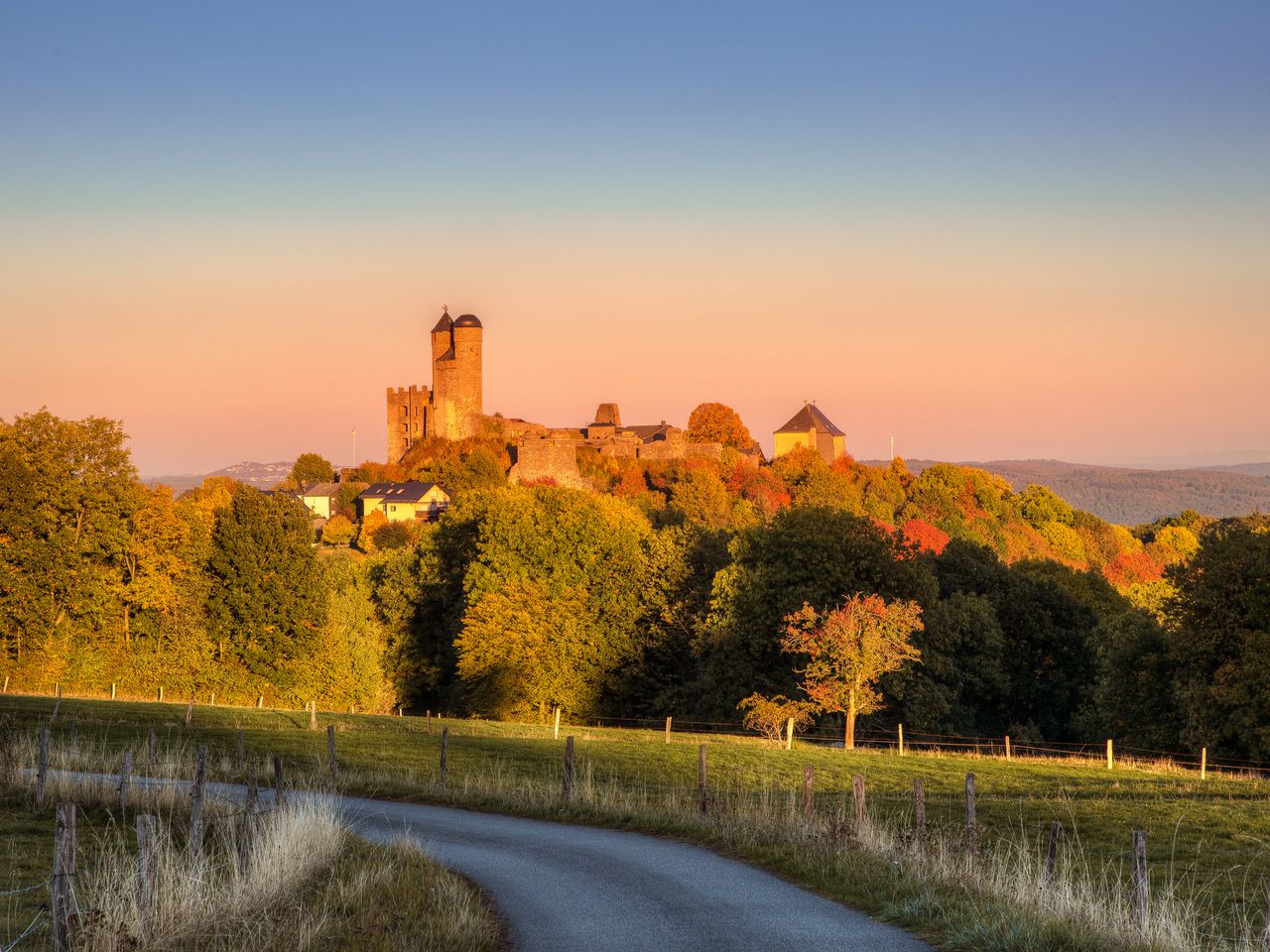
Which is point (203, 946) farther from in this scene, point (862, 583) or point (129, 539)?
point (129, 539)

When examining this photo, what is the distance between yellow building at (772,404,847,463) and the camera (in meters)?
168

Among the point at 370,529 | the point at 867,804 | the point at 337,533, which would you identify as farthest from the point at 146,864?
the point at 337,533

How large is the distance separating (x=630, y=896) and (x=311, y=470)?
171 metres

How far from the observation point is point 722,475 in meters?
136

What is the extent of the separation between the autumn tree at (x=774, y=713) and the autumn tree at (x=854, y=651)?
668 millimetres

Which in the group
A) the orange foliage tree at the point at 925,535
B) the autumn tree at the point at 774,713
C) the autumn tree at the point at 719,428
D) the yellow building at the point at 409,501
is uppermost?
the autumn tree at the point at 719,428

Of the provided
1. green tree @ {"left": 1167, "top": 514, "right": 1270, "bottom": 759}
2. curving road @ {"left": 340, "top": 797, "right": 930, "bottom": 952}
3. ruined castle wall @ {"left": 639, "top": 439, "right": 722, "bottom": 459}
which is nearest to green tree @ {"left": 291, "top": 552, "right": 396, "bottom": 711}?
green tree @ {"left": 1167, "top": 514, "right": 1270, "bottom": 759}

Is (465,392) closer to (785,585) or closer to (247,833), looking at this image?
(785,585)

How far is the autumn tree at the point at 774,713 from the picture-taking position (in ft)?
143

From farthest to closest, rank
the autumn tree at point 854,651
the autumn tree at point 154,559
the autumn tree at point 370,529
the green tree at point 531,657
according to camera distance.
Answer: the autumn tree at point 370,529 → the green tree at point 531,657 → the autumn tree at point 154,559 → the autumn tree at point 854,651

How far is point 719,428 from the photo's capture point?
164 metres

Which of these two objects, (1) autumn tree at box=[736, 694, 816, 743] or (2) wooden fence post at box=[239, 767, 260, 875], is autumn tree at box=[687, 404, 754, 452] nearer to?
(1) autumn tree at box=[736, 694, 816, 743]

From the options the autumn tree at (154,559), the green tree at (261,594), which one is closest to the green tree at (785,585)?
the green tree at (261,594)

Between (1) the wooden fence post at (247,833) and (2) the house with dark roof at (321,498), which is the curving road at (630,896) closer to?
(1) the wooden fence post at (247,833)
